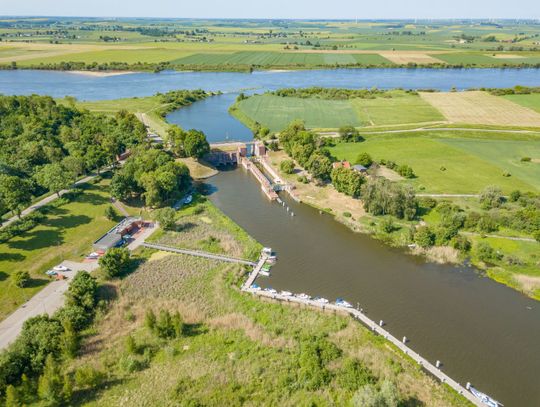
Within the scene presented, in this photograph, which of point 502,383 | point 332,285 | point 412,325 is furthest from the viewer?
point 332,285

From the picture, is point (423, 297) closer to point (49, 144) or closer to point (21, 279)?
point (21, 279)

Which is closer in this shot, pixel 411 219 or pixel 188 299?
pixel 188 299

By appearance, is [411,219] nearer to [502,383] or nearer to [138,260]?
[502,383]

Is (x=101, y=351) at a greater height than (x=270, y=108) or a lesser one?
lesser

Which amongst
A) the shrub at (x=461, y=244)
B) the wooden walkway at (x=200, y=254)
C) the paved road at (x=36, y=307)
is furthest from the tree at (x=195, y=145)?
the shrub at (x=461, y=244)

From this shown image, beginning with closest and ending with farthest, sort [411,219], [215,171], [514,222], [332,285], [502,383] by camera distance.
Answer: [502,383], [332,285], [514,222], [411,219], [215,171]

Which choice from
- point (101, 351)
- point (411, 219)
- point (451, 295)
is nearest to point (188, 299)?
point (101, 351)
